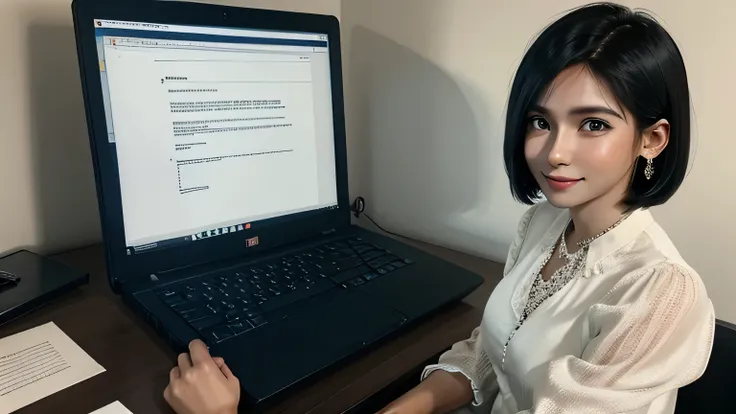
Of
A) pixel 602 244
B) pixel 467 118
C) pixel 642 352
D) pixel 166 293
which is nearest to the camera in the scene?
pixel 642 352

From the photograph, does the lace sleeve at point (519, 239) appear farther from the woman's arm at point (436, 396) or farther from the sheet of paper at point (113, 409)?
the sheet of paper at point (113, 409)

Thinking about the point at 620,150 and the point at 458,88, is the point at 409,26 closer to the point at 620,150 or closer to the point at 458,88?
the point at 458,88

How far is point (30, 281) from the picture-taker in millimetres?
858

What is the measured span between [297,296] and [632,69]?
52 cm

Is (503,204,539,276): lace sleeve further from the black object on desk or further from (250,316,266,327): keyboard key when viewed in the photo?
the black object on desk

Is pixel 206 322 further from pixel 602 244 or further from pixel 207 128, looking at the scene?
pixel 602 244

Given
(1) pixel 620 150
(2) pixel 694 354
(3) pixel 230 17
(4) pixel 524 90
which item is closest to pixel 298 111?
(3) pixel 230 17

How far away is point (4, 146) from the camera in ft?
3.03

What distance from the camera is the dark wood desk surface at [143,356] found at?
0.64 meters

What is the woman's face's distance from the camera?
0.62 meters

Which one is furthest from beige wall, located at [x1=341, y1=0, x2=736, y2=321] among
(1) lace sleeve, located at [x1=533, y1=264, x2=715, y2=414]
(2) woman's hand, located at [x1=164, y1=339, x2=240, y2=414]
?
(2) woman's hand, located at [x1=164, y1=339, x2=240, y2=414]

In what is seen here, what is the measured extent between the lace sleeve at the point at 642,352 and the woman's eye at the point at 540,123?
21 centimetres

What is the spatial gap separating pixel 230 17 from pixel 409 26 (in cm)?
42

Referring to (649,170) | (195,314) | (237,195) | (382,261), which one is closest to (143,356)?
(195,314)
